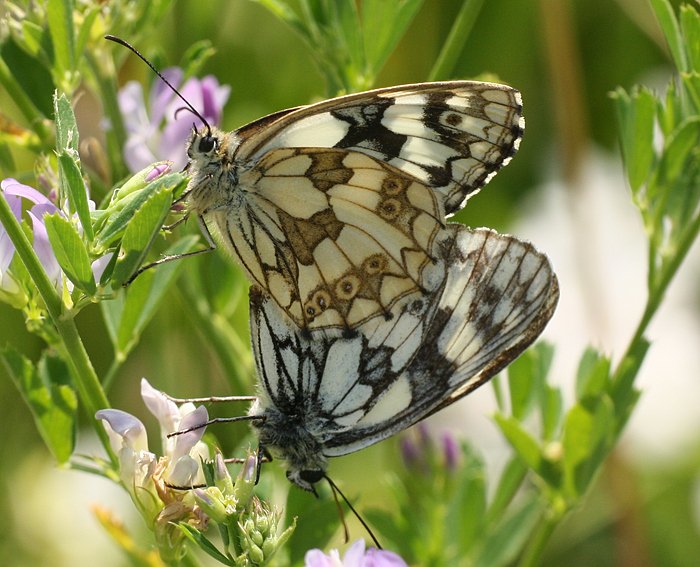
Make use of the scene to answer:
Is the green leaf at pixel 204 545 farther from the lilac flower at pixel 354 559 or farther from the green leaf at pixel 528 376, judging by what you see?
the green leaf at pixel 528 376

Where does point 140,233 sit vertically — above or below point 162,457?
above

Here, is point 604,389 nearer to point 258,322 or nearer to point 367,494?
point 258,322

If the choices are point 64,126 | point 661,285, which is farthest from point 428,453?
point 64,126

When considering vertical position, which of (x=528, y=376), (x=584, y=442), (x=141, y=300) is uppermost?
(x=141, y=300)

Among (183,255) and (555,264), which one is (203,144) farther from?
(555,264)

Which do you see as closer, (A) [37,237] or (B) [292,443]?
(A) [37,237]

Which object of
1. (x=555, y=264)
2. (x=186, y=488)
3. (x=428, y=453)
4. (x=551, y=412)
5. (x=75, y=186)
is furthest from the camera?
(x=555, y=264)

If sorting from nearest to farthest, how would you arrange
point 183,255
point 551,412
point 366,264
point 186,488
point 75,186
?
point 75,186, point 186,488, point 183,255, point 366,264, point 551,412

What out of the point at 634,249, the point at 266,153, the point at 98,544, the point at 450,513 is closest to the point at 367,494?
the point at 98,544
